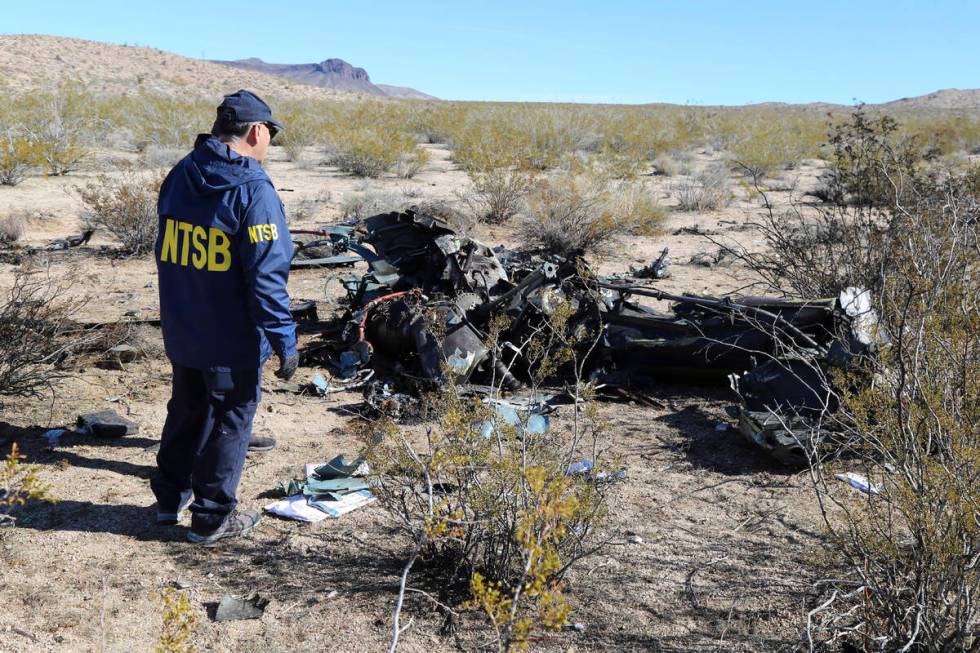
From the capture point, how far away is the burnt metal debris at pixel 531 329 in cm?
550

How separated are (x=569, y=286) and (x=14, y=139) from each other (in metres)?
15.5

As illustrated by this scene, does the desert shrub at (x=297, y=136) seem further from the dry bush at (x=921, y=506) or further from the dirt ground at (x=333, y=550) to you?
the dry bush at (x=921, y=506)

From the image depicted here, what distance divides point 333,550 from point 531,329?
2.71 metres

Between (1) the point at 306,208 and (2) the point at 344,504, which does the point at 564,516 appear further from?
(1) the point at 306,208

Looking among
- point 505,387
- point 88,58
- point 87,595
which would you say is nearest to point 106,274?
point 505,387

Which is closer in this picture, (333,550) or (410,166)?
(333,550)

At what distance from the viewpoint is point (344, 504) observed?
14.8 ft

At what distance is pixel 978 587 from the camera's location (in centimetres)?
290

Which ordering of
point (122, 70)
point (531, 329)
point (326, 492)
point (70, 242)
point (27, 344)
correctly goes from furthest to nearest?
point (122, 70), point (70, 242), point (531, 329), point (27, 344), point (326, 492)

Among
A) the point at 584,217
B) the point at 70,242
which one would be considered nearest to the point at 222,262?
the point at 584,217

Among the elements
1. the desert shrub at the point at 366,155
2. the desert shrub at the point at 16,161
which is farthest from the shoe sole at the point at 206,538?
the desert shrub at the point at 366,155

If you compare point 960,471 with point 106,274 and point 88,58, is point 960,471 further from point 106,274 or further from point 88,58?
point 88,58

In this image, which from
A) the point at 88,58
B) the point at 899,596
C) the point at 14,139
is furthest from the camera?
the point at 88,58

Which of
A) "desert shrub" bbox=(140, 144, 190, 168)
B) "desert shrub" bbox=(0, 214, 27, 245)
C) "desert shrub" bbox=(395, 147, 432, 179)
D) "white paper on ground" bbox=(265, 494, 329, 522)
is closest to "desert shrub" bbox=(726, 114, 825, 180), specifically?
"desert shrub" bbox=(395, 147, 432, 179)
